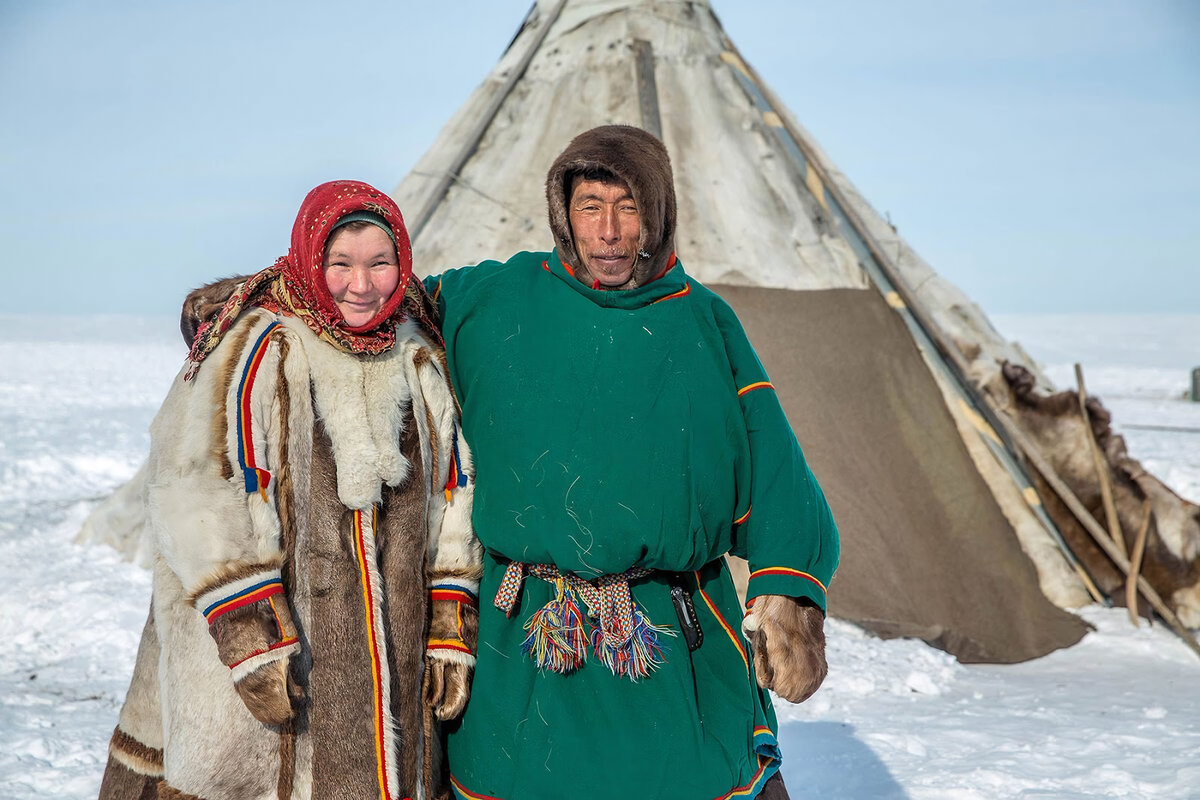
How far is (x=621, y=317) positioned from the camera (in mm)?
2059

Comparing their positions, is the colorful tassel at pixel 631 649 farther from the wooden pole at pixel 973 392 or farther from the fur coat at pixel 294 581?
the wooden pole at pixel 973 392

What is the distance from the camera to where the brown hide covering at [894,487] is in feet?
15.7

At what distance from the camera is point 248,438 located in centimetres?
182

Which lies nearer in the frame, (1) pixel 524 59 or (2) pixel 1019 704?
(2) pixel 1019 704

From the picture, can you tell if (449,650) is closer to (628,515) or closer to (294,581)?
(294,581)

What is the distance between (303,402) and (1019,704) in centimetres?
340

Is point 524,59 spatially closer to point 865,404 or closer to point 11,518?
point 865,404

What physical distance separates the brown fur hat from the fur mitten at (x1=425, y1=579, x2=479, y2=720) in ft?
2.34

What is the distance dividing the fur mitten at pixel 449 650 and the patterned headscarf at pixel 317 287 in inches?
19.8

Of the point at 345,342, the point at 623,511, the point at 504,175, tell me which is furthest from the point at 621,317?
the point at 504,175

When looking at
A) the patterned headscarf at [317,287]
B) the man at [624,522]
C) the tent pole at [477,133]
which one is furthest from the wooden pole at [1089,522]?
the patterned headscarf at [317,287]

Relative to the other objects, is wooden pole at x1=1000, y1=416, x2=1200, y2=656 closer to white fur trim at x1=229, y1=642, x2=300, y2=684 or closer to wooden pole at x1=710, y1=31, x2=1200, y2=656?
wooden pole at x1=710, y1=31, x2=1200, y2=656

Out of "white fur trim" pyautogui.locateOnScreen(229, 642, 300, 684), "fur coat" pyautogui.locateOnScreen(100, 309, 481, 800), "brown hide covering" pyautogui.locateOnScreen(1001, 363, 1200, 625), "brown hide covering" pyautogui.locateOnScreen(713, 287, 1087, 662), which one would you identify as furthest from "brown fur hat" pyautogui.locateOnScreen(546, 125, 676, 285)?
"brown hide covering" pyautogui.locateOnScreen(1001, 363, 1200, 625)

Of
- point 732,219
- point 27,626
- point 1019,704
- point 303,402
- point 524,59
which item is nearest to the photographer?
point 303,402
